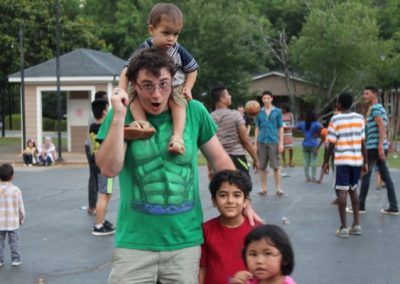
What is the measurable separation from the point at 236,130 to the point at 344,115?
1592mm

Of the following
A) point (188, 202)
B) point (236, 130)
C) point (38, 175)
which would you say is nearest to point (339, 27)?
point (38, 175)

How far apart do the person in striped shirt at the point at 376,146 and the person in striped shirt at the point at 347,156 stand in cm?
123

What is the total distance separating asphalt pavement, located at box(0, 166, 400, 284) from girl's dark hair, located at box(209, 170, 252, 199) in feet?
10.1

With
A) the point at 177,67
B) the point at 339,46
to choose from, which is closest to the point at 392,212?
the point at 177,67

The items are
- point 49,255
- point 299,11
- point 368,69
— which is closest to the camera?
point 49,255

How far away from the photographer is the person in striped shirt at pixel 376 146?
9602 mm

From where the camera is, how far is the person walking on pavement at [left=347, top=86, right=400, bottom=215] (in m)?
9.60

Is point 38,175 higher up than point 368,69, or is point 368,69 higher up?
point 368,69

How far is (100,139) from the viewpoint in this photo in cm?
318

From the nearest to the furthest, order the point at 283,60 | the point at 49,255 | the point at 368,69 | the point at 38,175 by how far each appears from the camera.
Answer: the point at 49,255 < the point at 38,175 < the point at 368,69 < the point at 283,60

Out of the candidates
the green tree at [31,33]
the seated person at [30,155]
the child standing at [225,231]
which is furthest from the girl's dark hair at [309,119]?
the green tree at [31,33]

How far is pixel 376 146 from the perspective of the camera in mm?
9734

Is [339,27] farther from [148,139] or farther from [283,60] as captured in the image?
[148,139]

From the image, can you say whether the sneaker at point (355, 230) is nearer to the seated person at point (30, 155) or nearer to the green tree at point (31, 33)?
the seated person at point (30, 155)
